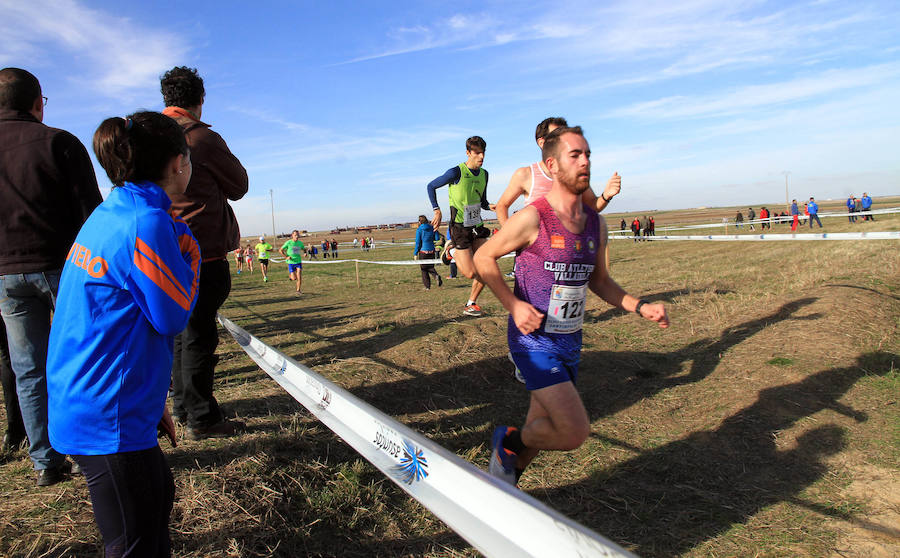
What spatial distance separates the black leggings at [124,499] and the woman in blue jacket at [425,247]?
43.7 feet

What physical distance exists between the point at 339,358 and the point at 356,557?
3272mm

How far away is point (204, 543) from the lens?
2.45 meters

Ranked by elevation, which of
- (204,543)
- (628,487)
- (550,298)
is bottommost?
(628,487)

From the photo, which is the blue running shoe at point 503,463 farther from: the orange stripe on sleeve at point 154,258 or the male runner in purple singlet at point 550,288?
the orange stripe on sleeve at point 154,258

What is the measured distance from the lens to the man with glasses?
2850mm

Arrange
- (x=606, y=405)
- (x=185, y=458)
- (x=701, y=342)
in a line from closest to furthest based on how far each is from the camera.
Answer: (x=185, y=458)
(x=606, y=405)
(x=701, y=342)

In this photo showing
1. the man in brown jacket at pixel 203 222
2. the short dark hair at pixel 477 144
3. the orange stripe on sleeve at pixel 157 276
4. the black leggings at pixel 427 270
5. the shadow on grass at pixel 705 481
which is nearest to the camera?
the orange stripe on sleeve at pixel 157 276

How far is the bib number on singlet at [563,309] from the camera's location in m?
2.76

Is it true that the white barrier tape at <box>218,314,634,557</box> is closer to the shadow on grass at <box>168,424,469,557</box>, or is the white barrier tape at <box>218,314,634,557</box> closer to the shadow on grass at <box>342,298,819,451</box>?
the shadow on grass at <box>168,424,469,557</box>

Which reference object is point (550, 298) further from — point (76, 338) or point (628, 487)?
point (76, 338)

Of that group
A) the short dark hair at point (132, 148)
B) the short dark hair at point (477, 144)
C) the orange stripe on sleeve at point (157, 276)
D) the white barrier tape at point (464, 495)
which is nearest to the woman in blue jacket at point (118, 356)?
the orange stripe on sleeve at point (157, 276)

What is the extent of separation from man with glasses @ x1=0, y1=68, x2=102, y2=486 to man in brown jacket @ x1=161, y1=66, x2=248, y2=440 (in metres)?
0.56

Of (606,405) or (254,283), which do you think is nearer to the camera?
(606,405)

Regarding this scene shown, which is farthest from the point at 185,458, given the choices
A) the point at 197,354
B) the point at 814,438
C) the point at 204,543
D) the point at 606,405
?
the point at 814,438
